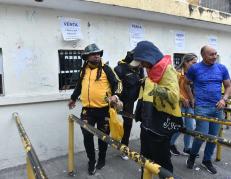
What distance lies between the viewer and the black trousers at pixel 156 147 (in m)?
2.99

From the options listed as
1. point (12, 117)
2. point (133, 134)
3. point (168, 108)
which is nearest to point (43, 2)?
point (12, 117)

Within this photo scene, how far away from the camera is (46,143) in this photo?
181 inches

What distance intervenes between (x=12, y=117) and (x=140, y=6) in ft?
8.66

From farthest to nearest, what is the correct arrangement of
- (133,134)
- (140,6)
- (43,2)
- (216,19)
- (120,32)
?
(216,19) → (133,134) → (120,32) → (140,6) → (43,2)

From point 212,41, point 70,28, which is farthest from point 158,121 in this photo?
point 212,41

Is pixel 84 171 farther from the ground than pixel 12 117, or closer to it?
closer to it

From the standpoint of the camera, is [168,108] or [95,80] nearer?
[168,108]

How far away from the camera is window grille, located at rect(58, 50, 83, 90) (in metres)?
4.73

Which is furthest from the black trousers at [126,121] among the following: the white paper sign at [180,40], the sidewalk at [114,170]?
the white paper sign at [180,40]

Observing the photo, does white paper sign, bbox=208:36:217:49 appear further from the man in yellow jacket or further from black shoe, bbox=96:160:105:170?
black shoe, bbox=96:160:105:170

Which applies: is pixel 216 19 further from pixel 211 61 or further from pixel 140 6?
pixel 211 61

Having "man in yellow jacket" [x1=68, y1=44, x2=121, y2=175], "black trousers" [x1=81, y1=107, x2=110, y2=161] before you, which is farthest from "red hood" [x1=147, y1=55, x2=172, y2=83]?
"black trousers" [x1=81, y1=107, x2=110, y2=161]

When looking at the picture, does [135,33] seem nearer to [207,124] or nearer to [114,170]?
[207,124]

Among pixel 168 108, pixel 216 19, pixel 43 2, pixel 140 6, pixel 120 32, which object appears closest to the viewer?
pixel 168 108
